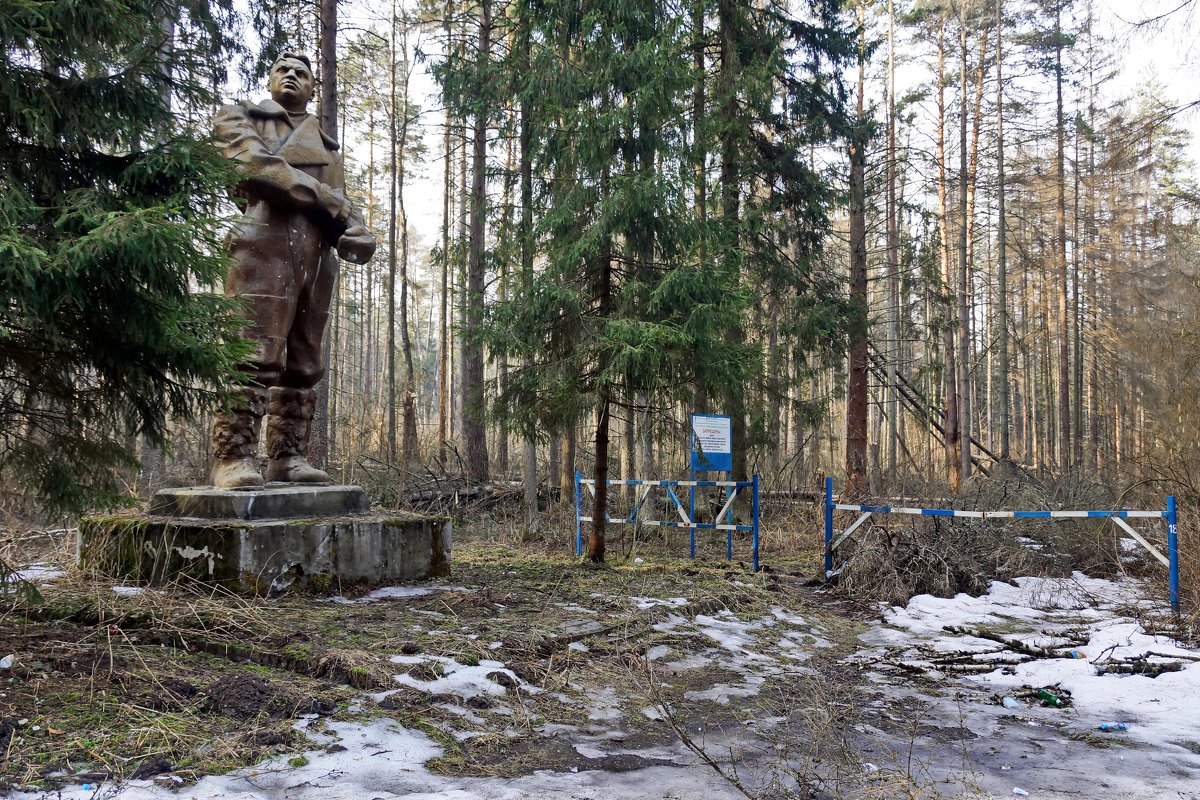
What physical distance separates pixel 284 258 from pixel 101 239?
3.57m

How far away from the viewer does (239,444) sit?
20.6 ft

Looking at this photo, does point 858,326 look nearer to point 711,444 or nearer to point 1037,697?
point 711,444

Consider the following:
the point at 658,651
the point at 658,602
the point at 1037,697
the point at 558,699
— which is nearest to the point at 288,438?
the point at 658,602

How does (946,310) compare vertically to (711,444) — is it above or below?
above

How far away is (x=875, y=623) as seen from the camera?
684cm

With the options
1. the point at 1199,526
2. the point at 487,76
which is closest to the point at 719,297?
the point at 1199,526

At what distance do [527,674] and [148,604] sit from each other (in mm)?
2395

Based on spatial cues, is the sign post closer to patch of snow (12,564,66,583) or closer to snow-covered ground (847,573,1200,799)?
snow-covered ground (847,573,1200,799)

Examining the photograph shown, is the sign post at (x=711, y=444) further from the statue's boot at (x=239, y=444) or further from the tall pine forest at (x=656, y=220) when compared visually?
the statue's boot at (x=239, y=444)

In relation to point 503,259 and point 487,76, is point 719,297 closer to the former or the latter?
point 503,259

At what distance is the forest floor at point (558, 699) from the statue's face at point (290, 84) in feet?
13.1

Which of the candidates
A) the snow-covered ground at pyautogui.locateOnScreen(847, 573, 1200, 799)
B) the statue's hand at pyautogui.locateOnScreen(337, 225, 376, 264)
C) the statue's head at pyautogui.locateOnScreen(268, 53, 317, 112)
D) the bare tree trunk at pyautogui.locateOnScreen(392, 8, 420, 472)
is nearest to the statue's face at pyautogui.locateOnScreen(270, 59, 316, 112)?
the statue's head at pyautogui.locateOnScreen(268, 53, 317, 112)

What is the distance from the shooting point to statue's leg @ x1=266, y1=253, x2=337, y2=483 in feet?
22.1

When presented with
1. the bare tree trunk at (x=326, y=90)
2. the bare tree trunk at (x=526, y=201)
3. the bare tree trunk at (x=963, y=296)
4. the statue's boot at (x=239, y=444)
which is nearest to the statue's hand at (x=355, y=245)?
the statue's boot at (x=239, y=444)
